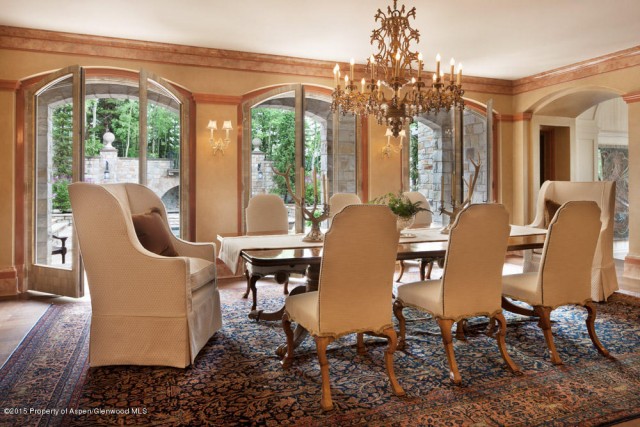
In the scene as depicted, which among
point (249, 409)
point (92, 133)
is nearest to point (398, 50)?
point (249, 409)

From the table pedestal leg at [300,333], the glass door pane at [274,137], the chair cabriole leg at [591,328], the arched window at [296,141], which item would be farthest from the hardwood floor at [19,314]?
the chair cabriole leg at [591,328]

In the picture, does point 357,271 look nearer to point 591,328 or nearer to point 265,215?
point 591,328

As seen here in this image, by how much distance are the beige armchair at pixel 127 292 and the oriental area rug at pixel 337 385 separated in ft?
0.36

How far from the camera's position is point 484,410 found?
211cm

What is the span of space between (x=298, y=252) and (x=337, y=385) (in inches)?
29.1

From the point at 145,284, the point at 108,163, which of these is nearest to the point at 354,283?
the point at 145,284

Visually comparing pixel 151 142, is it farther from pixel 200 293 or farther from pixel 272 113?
pixel 200 293

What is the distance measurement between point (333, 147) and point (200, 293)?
3325mm

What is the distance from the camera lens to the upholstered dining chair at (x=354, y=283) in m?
2.08

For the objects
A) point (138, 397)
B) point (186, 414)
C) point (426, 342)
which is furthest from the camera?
point (426, 342)

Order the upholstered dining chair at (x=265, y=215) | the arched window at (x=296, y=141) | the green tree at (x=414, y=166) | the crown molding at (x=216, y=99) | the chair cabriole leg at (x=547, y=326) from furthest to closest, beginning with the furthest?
the green tree at (x=414, y=166)
the arched window at (x=296, y=141)
the crown molding at (x=216, y=99)
the upholstered dining chair at (x=265, y=215)
the chair cabriole leg at (x=547, y=326)

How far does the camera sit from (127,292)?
2.61 metres

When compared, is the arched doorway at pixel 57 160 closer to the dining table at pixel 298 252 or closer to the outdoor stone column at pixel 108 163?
the dining table at pixel 298 252

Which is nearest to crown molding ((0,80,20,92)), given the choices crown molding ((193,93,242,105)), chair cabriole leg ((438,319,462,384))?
crown molding ((193,93,242,105))
